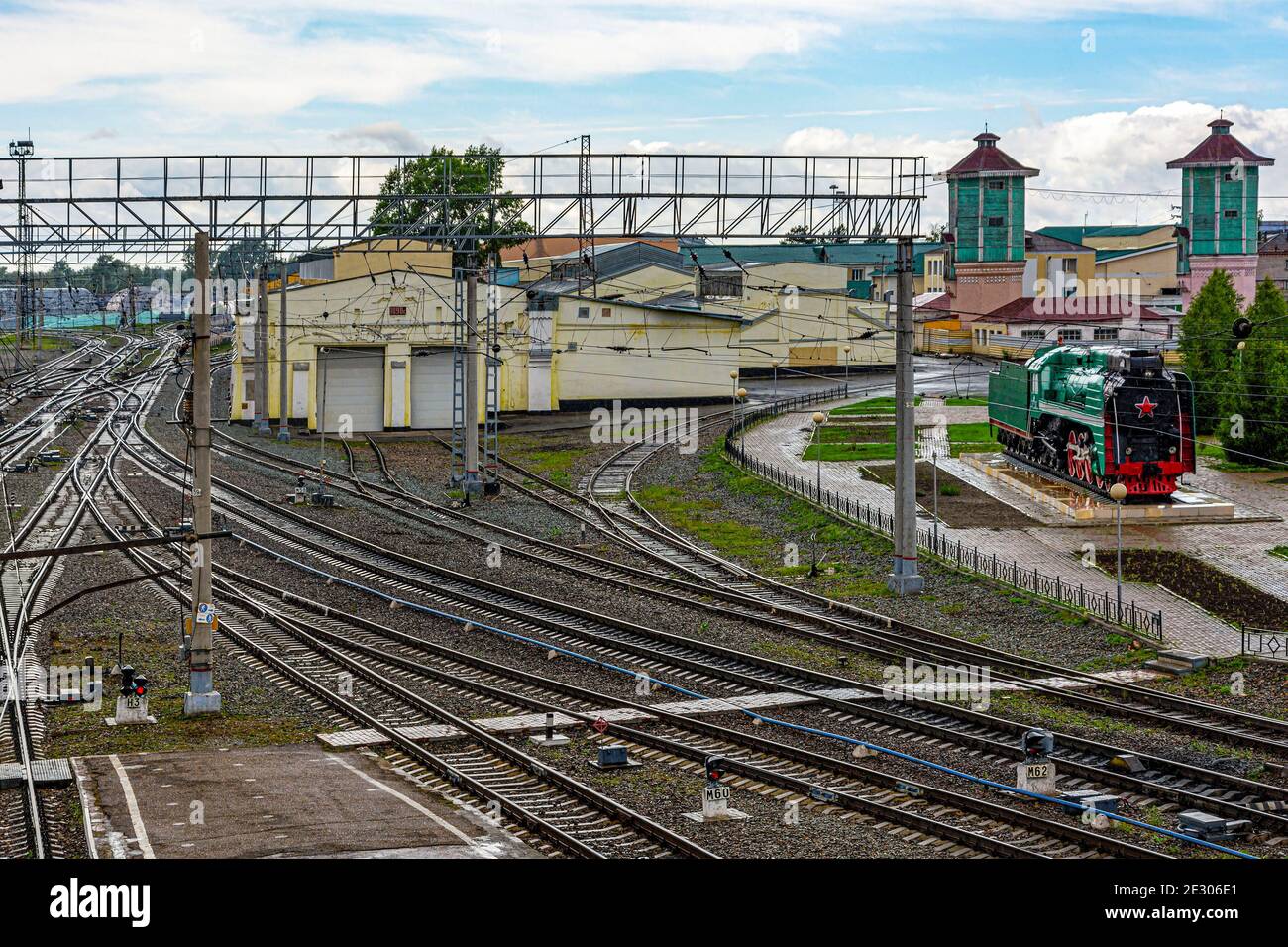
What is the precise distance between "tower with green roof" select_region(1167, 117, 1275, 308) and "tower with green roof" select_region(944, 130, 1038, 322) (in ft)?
32.1

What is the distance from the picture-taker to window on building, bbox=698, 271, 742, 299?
7712cm

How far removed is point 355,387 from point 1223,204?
5517 centimetres

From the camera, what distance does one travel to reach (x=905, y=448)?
1152 inches

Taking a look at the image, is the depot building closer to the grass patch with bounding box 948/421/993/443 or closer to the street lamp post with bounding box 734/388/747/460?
the street lamp post with bounding box 734/388/747/460

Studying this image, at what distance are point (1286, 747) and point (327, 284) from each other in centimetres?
4662

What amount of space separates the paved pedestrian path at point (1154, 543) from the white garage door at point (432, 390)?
1685cm

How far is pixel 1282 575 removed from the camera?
3070 cm

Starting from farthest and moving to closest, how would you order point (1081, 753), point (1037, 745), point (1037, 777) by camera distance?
point (1081, 753) < point (1037, 745) < point (1037, 777)

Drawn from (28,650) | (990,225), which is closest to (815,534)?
(28,650)

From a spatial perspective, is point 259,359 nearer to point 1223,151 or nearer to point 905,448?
point 905,448

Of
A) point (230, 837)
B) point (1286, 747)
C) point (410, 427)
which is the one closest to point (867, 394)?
point (410, 427)

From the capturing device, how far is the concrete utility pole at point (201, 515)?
69.4 feet

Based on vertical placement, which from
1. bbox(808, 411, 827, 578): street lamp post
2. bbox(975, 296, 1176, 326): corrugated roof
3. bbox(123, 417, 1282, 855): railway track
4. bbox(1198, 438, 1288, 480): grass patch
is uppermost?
bbox(975, 296, 1176, 326): corrugated roof

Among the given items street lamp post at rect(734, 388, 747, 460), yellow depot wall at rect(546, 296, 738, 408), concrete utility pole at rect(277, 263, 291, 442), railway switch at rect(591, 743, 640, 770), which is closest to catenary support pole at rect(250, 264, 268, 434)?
concrete utility pole at rect(277, 263, 291, 442)
